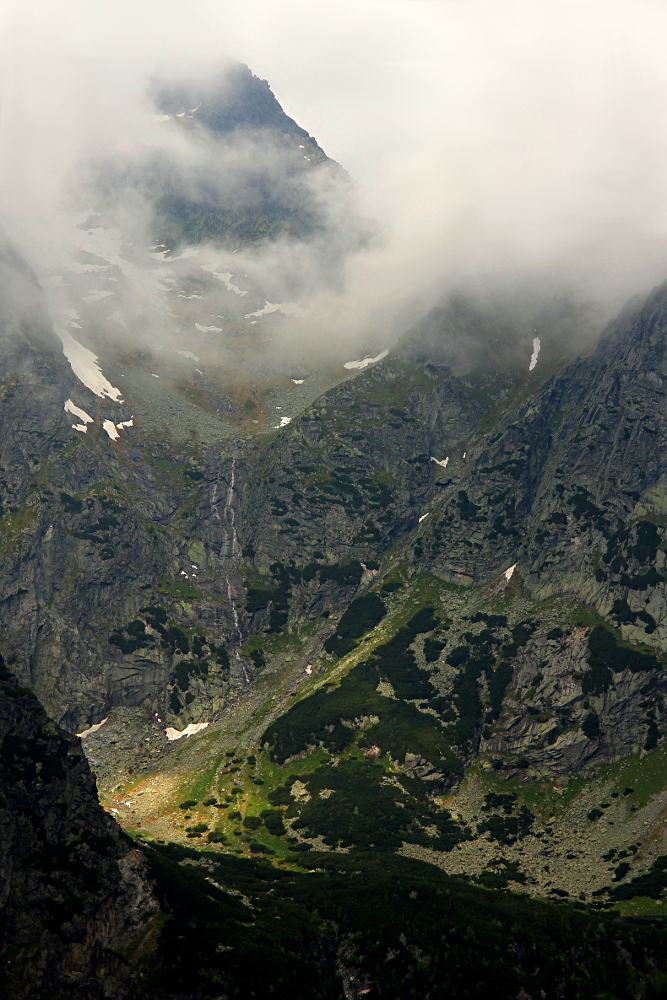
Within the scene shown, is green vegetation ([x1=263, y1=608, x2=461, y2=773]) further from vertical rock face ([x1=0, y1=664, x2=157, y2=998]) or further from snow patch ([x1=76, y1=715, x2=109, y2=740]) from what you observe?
vertical rock face ([x1=0, y1=664, x2=157, y2=998])

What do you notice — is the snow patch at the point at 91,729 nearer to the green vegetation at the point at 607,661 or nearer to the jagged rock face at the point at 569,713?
the jagged rock face at the point at 569,713

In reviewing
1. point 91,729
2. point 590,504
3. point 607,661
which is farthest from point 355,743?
point 590,504

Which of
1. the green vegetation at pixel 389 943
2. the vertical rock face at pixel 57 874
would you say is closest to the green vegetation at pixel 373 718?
the green vegetation at pixel 389 943

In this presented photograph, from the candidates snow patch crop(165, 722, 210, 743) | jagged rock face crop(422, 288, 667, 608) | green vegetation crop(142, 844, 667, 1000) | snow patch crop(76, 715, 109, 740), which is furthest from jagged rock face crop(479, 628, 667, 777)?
snow patch crop(76, 715, 109, 740)

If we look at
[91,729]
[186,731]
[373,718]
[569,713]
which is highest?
[569,713]

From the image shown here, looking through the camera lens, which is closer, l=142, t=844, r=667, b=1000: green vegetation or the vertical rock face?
the vertical rock face

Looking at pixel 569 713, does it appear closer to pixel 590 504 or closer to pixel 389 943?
pixel 590 504
